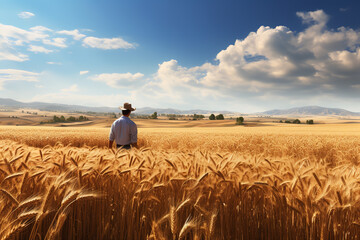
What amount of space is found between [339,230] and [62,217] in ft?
6.28

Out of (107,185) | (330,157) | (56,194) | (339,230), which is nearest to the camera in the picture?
(339,230)

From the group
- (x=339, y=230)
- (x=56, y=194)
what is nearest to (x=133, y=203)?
(x=56, y=194)

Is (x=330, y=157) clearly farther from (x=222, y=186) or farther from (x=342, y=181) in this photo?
(x=222, y=186)

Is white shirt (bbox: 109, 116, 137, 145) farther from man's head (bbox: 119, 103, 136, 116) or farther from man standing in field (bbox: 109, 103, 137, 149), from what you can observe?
man's head (bbox: 119, 103, 136, 116)

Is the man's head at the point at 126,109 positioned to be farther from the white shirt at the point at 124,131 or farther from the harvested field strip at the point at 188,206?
the harvested field strip at the point at 188,206

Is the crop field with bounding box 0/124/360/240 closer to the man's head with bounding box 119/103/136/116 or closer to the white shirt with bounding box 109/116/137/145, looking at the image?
the white shirt with bounding box 109/116/137/145

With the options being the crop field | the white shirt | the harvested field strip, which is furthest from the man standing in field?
the harvested field strip

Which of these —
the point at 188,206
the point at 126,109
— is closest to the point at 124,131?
the point at 126,109

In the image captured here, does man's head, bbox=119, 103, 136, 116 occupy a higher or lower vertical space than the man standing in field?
higher

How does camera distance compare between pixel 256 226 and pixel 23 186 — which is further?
pixel 23 186

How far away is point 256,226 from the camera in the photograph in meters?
1.64

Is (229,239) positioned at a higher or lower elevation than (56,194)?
lower

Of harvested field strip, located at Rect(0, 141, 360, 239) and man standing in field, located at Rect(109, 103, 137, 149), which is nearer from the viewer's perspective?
harvested field strip, located at Rect(0, 141, 360, 239)

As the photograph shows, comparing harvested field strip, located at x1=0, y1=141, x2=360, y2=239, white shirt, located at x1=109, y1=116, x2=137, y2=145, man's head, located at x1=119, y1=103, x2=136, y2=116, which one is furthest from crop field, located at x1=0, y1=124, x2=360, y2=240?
man's head, located at x1=119, y1=103, x2=136, y2=116
